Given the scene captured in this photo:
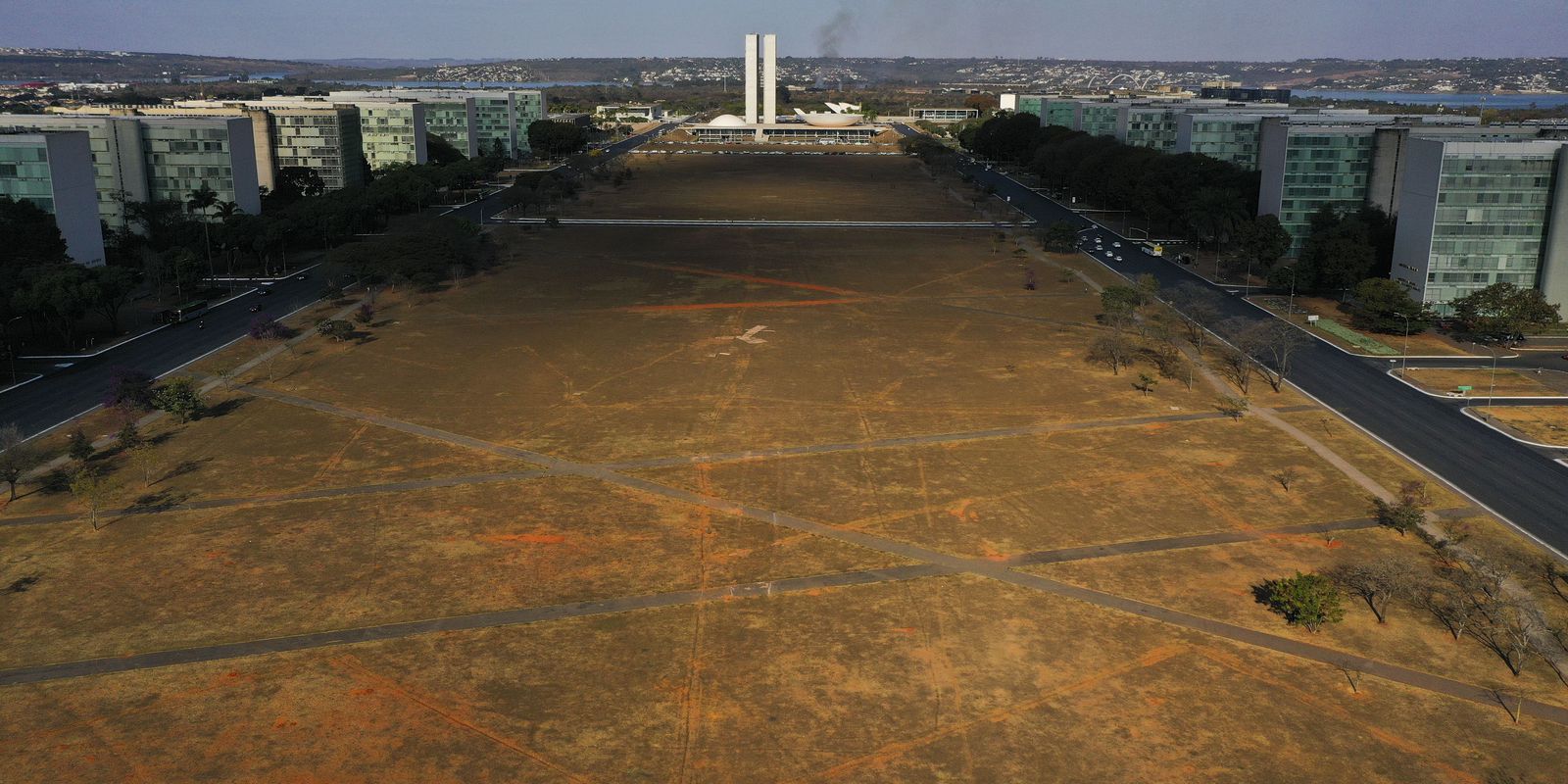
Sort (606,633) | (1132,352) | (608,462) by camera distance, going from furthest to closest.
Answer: (1132,352) → (608,462) → (606,633)

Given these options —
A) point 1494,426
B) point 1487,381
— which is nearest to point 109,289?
point 1494,426

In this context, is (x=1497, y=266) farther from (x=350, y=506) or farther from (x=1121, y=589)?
(x=350, y=506)

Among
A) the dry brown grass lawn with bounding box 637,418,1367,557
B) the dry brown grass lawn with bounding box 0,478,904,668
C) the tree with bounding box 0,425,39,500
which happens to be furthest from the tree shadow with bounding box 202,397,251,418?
the dry brown grass lawn with bounding box 637,418,1367,557

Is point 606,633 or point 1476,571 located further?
point 1476,571

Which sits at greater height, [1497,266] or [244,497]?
[1497,266]

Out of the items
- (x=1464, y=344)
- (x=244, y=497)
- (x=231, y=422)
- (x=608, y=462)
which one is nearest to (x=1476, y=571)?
(x=608, y=462)

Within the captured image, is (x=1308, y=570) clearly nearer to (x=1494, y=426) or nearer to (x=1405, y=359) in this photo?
(x=1494, y=426)

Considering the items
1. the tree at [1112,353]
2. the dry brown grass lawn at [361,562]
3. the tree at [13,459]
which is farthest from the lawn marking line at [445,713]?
the tree at [1112,353]

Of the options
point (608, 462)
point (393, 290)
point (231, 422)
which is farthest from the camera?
point (393, 290)
